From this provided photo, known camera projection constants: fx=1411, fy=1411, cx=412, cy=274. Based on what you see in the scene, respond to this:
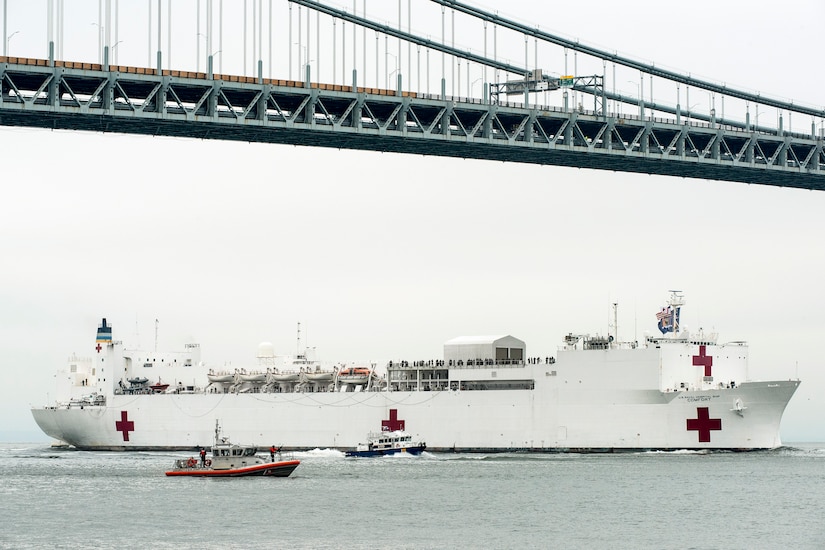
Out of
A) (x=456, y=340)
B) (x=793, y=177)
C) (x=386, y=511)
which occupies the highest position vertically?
(x=793, y=177)

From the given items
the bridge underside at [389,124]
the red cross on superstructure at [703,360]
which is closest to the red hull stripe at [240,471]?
the bridge underside at [389,124]

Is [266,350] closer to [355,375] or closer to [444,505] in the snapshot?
[355,375]

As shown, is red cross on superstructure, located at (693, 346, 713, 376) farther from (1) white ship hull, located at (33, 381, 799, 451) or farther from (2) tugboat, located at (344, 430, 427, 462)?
(2) tugboat, located at (344, 430, 427, 462)

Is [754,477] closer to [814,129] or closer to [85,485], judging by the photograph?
[814,129]

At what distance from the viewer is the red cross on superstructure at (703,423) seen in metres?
37.0

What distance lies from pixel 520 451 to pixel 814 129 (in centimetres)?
1194

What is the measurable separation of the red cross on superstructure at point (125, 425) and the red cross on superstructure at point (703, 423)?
19.1 meters

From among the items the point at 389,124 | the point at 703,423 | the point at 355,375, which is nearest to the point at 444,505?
the point at 389,124

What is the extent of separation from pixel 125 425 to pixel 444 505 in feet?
74.9

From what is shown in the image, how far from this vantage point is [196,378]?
48062 mm

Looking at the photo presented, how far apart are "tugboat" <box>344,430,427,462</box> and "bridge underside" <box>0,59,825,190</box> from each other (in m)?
9.38

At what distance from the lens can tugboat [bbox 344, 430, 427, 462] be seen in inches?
1570

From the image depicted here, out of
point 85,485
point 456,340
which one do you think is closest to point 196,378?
point 456,340

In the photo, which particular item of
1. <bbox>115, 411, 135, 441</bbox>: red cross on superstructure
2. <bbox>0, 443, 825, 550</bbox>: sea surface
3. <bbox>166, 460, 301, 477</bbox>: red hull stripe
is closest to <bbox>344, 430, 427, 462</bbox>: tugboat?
<bbox>0, 443, 825, 550</bbox>: sea surface
